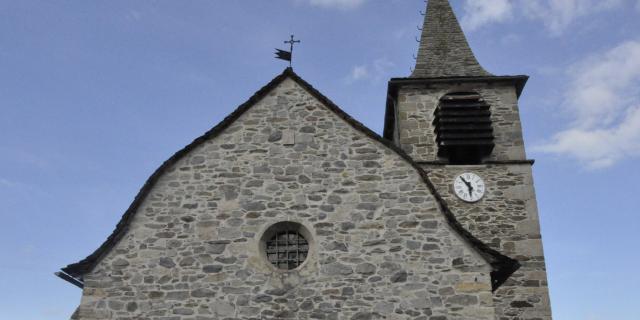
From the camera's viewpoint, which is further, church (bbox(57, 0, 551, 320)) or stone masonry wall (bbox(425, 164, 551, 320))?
stone masonry wall (bbox(425, 164, 551, 320))

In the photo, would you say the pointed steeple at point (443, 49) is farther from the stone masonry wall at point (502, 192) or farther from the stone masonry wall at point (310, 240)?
the stone masonry wall at point (310, 240)

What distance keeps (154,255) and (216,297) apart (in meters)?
1.19

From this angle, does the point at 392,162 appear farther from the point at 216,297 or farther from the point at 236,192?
the point at 216,297

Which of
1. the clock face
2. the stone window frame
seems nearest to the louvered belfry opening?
the clock face

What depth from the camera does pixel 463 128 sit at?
49.3 ft

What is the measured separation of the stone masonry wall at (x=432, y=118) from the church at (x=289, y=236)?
16.3ft

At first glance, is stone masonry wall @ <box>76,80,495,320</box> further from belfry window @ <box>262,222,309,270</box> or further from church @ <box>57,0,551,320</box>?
belfry window @ <box>262,222,309,270</box>

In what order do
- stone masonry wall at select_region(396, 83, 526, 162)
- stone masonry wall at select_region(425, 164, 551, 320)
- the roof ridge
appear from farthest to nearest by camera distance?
stone masonry wall at select_region(396, 83, 526, 162)
stone masonry wall at select_region(425, 164, 551, 320)
the roof ridge

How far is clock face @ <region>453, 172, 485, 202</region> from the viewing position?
563 inches

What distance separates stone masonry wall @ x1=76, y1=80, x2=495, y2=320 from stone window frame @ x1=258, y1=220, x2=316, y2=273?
5 cm

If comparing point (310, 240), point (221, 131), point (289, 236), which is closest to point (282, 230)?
point (289, 236)

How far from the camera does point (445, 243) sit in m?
9.56

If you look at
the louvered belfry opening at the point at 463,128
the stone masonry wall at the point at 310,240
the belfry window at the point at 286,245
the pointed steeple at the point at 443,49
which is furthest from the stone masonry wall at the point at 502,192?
the belfry window at the point at 286,245

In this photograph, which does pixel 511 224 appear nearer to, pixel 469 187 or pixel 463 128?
pixel 469 187
